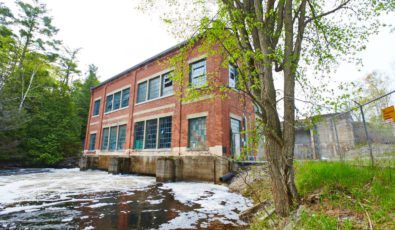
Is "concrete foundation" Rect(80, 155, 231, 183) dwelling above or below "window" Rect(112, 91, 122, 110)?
below

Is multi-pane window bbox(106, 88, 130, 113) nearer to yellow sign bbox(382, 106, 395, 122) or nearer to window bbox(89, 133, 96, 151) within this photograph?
window bbox(89, 133, 96, 151)

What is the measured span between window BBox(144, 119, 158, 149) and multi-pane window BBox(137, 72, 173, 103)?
2002mm

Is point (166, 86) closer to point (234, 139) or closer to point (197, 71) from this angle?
point (197, 71)

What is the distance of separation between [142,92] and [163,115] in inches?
153

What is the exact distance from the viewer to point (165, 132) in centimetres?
1313

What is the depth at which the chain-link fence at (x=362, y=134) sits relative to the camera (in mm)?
4598

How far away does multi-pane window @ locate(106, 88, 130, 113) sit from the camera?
57.1ft

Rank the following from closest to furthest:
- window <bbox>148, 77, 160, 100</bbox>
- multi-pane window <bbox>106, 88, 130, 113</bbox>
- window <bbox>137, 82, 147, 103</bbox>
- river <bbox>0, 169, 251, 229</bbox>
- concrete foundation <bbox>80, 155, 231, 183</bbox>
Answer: river <bbox>0, 169, 251, 229</bbox> → concrete foundation <bbox>80, 155, 231, 183</bbox> → window <bbox>148, 77, 160, 100</bbox> → window <bbox>137, 82, 147, 103</bbox> → multi-pane window <bbox>106, 88, 130, 113</bbox>

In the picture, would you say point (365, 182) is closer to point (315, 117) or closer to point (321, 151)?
point (315, 117)

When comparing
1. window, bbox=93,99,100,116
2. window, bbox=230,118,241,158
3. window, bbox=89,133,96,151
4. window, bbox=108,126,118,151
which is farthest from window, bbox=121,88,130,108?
window, bbox=230,118,241,158

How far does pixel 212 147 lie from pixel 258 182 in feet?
11.2

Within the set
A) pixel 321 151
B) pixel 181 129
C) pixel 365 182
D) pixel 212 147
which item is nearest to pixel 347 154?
pixel 321 151

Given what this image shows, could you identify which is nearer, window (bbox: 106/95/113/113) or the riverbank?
the riverbank

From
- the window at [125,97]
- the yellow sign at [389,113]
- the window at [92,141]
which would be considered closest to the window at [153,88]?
the window at [125,97]
